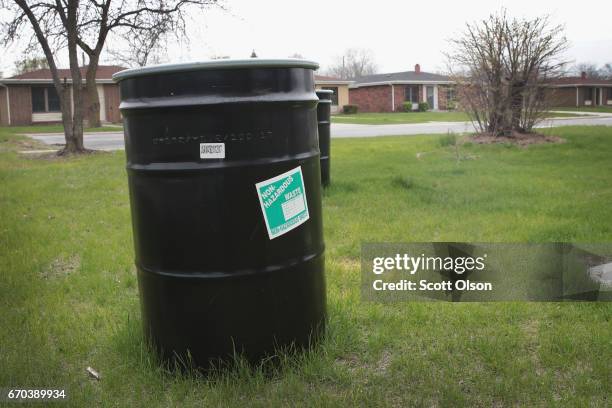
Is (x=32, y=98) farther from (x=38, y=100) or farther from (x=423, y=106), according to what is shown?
(x=423, y=106)

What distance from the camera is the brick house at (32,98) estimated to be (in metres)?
38.3

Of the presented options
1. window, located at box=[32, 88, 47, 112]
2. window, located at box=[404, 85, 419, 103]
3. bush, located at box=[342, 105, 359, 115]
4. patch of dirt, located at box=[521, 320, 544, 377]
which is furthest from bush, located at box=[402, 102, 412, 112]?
patch of dirt, located at box=[521, 320, 544, 377]

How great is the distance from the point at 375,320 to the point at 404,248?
158 cm

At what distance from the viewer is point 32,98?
39.0 metres

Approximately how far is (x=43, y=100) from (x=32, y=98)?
26.4 inches

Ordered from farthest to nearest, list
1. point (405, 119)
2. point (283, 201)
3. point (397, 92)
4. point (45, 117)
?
point (397, 92) → point (45, 117) → point (405, 119) → point (283, 201)

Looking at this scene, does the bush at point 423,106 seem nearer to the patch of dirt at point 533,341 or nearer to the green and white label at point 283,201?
the patch of dirt at point 533,341

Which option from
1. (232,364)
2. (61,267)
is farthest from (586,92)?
(232,364)

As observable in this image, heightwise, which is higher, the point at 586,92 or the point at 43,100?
the point at 586,92

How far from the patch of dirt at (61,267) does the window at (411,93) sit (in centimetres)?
4799

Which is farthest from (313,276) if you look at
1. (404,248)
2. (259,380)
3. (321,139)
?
(321,139)

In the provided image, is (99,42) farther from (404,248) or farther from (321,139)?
(404,248)

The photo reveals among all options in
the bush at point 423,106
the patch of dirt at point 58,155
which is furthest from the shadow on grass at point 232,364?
the bush at point 423,106

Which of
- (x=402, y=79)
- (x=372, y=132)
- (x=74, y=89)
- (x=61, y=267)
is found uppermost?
(x=402, y=79)
